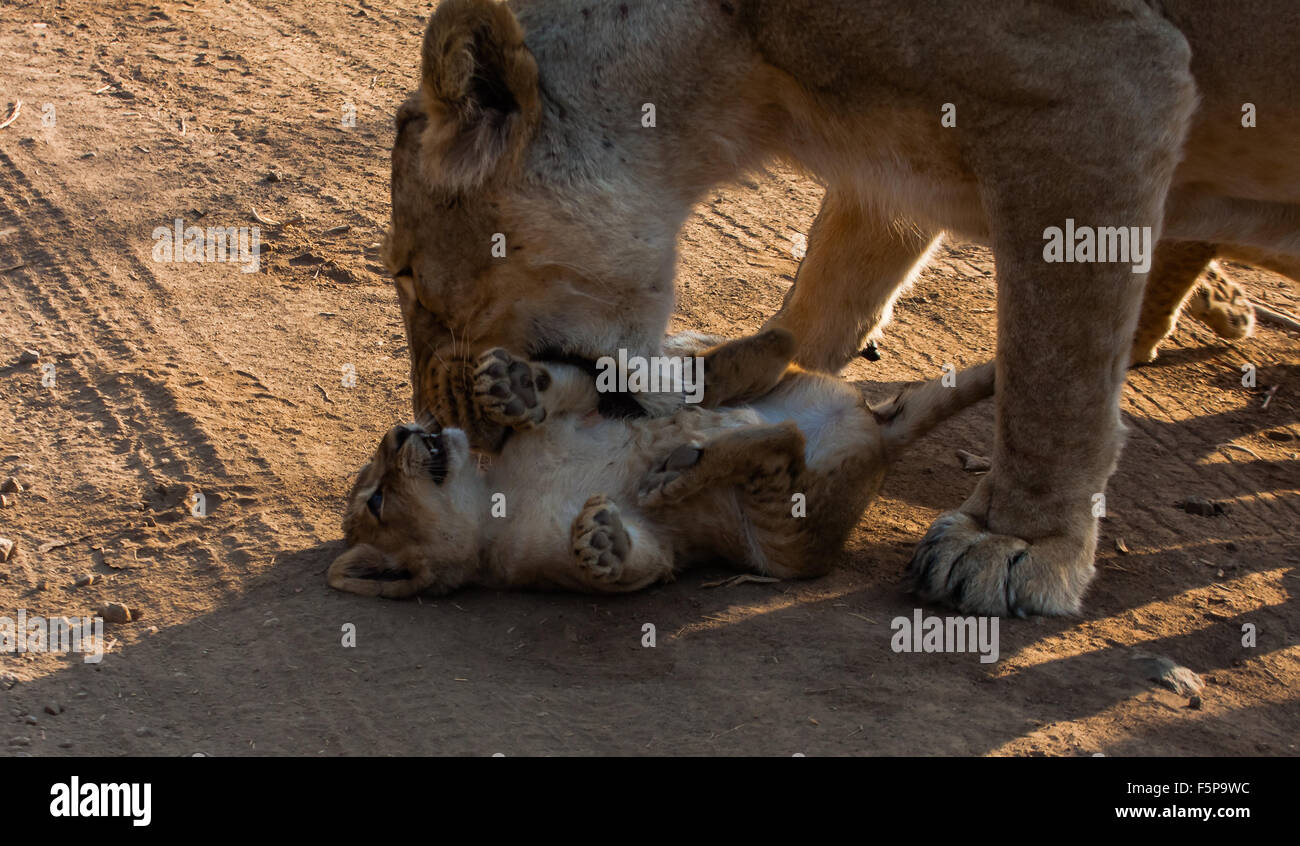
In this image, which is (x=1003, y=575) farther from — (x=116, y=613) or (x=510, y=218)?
(x=116, y=613)

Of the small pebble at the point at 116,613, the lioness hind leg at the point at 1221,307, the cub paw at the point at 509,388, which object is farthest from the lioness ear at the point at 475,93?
the lioness hind leg at the point at 1221,307

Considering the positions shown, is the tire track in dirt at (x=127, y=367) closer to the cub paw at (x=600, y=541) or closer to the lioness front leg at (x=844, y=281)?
the cub paw at (x=600, y=541)

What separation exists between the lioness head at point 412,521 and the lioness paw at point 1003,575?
1438 millimetres

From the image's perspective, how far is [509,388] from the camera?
427 cm

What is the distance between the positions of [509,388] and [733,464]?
2.39ft

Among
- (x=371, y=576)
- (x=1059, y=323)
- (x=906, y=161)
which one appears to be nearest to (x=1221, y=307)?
(x=1059, y=323)

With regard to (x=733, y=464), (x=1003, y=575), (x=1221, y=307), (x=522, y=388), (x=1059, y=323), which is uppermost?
(x=1221, y=307)

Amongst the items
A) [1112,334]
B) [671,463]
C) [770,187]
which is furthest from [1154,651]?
[770,187]

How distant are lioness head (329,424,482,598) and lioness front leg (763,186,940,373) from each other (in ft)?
5.48

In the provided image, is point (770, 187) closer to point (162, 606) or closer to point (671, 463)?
point (671, 463)

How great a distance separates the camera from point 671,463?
4.30 metres

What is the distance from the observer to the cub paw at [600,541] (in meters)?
4.07

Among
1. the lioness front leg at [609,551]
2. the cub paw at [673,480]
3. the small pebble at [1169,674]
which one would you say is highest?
the cub paw at [673,480]

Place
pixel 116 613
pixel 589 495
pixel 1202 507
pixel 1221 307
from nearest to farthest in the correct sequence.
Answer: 1. pixel 116 613
2. pixel 589 495
3. pixel 1202 507
4. pixel 1221 307
